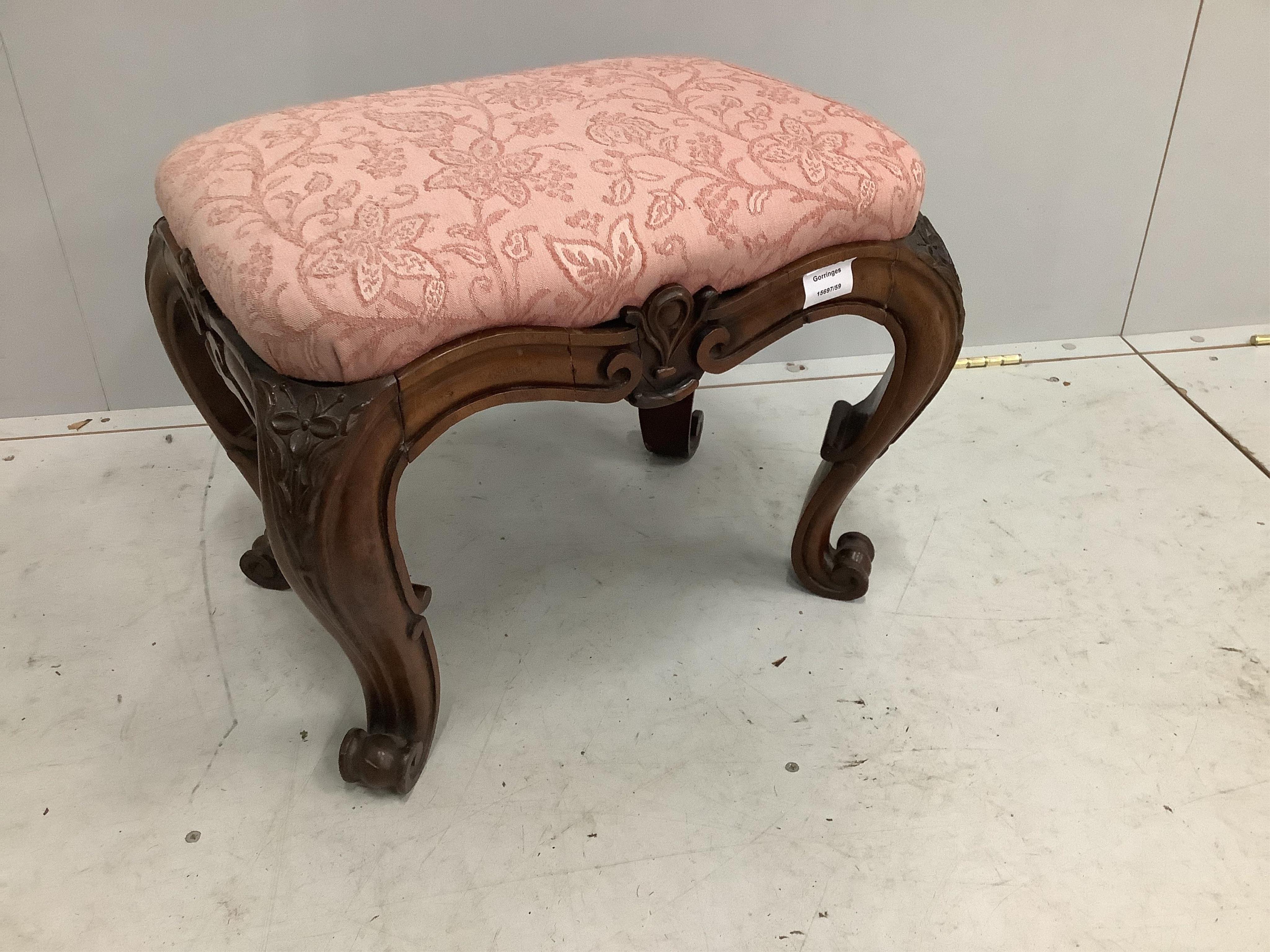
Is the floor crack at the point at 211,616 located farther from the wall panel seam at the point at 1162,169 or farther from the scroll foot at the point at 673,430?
the wall panel seam at the point at 1162,169

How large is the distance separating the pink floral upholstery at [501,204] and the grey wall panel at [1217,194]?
2.47 ft

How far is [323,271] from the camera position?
618 mm

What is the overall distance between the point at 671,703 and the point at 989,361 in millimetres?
790

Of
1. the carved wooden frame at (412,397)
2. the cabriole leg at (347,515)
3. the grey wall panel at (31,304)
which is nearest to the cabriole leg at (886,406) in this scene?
the carved wooden frame at (412,397)

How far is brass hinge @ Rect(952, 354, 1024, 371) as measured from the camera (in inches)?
56.3

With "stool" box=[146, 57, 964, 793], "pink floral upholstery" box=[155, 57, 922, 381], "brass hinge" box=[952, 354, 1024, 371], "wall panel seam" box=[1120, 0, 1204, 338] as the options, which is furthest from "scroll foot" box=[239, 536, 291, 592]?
"wall panel seam" box=[1120, 0, 1204, 338]

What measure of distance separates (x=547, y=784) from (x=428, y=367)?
412 mm

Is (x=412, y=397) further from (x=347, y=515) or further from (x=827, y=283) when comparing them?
(x=827, y=283)

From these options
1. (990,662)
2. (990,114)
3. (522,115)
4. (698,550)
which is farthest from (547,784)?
(990,114)

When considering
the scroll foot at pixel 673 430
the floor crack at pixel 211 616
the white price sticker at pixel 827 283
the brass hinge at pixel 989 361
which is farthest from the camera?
the brass hinge at pixel 989 361

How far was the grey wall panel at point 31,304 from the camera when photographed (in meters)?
1.13

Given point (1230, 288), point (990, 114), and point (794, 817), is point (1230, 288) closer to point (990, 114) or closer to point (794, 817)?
point (990, 114)

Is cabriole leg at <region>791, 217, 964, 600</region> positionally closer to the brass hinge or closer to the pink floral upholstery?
the pink floral upholstery

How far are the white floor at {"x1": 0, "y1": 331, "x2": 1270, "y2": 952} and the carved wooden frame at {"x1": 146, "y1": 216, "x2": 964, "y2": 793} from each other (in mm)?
119
